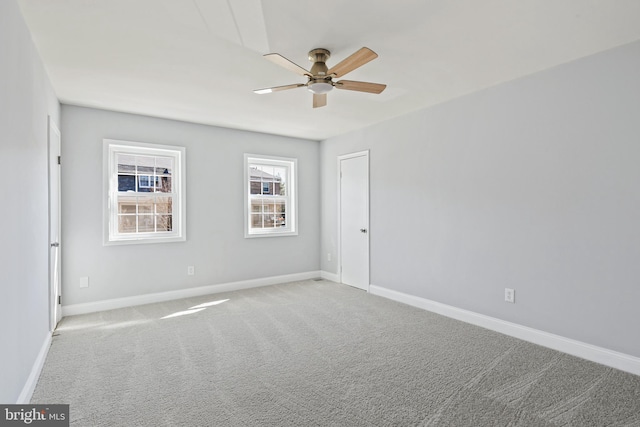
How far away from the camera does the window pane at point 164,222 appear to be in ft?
14.9

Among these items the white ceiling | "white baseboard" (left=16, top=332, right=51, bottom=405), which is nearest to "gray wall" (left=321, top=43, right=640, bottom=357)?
the white ceiling

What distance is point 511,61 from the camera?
9.18ft

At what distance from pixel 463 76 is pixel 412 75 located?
0.49 meters

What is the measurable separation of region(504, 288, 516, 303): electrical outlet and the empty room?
0.11 feet

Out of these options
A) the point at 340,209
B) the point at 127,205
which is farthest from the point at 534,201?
the point at 127,205

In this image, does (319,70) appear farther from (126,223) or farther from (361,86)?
(126,223)

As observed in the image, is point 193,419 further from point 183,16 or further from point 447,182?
point 447,182

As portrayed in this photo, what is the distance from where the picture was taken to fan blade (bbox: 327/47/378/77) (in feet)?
7.13

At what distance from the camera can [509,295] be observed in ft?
10.7

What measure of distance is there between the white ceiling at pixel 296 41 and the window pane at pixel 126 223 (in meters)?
1.47

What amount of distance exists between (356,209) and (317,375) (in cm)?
307

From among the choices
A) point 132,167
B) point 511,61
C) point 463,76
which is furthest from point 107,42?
point 511,61

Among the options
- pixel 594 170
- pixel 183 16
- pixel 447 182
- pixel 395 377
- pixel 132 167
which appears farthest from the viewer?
pixel 132 167

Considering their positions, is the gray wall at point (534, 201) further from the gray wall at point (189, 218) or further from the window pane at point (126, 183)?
the window pane at point (126, 183)
